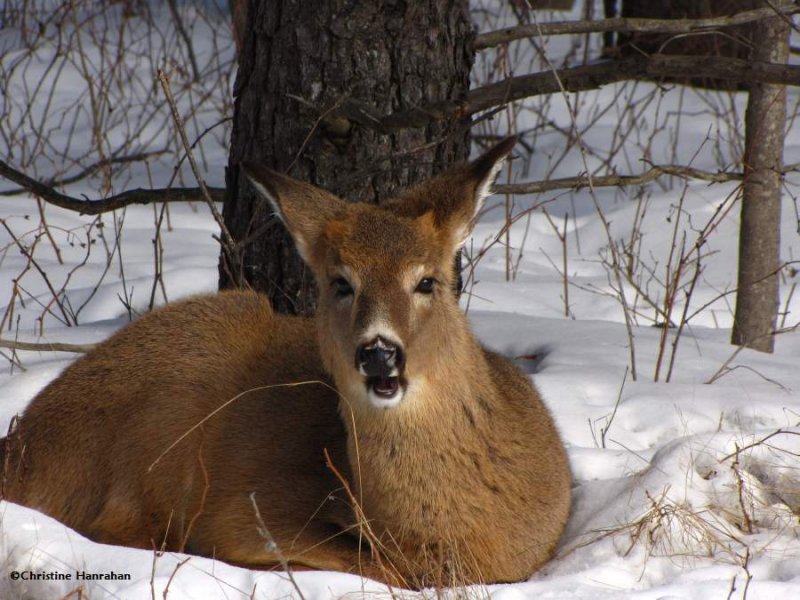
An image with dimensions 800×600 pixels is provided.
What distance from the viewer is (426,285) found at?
3.67 metres

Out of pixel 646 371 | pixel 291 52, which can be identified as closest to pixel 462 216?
pixel 291 52

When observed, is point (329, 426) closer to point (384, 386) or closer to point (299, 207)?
point (384, 386)

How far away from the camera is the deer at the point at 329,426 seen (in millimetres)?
3578

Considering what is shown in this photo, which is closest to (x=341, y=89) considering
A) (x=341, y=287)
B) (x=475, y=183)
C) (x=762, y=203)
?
(x=475, y=183)

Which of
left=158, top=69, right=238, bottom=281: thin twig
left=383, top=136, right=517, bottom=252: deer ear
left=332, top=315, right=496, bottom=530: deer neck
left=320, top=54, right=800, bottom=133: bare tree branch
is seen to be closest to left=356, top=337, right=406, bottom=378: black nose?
left=332, top=315, right=496, bottom=530: deer neck

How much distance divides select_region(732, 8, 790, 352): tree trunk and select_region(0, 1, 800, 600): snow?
24cm

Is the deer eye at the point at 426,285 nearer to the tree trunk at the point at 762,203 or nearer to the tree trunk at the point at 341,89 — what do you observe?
the tree trunk at the point at 341,89

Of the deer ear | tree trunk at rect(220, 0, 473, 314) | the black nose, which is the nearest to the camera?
the black nose

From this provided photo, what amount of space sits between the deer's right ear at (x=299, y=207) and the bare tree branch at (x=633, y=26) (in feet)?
4.33

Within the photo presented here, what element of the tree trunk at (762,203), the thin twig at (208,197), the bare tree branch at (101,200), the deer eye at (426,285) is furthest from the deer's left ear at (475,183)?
the tree trunk at (762,203)

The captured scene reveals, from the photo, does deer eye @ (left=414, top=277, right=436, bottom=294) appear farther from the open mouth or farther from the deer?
the open mouth

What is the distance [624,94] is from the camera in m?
11.0

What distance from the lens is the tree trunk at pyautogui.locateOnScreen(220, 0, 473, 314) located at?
15.8 feet

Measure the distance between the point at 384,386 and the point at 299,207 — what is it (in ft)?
2.56
